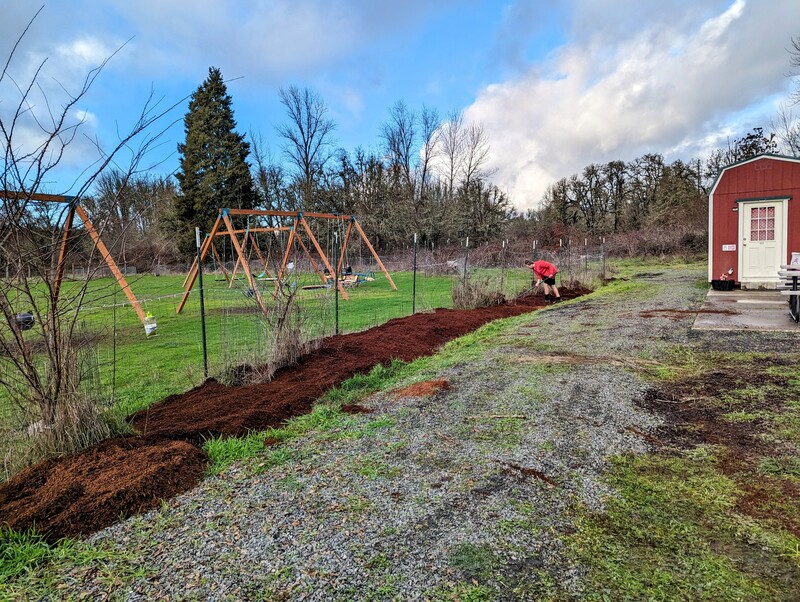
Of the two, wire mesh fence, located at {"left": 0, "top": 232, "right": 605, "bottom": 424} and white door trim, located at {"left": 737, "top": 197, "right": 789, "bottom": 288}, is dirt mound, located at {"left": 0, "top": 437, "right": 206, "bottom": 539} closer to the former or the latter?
wire mesh fence, located at {"left": 0, "top": 232, "right": 605, "bottom": 424}

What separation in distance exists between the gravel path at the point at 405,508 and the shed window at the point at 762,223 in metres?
9.92

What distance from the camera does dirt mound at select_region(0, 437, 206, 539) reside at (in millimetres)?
2385

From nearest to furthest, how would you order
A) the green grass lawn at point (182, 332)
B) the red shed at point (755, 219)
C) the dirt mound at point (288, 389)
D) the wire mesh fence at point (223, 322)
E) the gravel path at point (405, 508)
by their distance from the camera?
the gravel path at point (405, 508) → the dirt mound at point (288, 389) → the green grass lawn at point (182, 332) → the wire mesh fence at point (223, 322) → the red shed at point (755, 219)

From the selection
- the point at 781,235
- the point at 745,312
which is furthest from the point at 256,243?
the point at 781,235

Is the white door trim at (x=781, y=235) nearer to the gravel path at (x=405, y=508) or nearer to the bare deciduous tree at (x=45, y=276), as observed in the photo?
the gravel path at (x=405, y=508)

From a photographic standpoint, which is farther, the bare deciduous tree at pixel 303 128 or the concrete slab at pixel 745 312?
the bare deciduous tree at pixel 303 128

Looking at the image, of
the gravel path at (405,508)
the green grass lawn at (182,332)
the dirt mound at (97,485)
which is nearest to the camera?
the gravel path at (405,508)

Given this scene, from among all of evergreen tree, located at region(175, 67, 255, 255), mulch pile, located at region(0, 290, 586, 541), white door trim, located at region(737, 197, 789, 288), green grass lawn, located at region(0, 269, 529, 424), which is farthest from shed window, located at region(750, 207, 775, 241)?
evergreen tree, located at region(175, 67, 255, 255)

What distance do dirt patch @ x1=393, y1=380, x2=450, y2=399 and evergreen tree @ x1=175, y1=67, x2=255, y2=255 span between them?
29.2 m

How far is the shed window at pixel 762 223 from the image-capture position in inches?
442

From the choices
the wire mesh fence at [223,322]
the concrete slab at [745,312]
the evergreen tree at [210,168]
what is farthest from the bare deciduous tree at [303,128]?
the concrete slab at [745,312]

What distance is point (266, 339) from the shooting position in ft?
18.6

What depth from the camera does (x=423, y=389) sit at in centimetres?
472

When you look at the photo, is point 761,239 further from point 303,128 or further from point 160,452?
point 303,128
